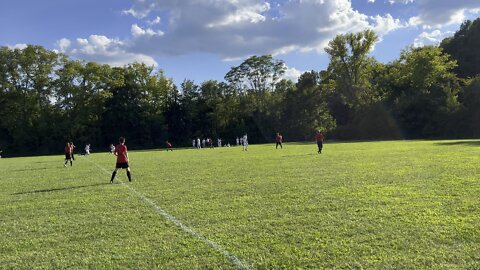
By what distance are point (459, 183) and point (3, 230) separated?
1064cm

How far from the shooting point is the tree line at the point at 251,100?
65.4m

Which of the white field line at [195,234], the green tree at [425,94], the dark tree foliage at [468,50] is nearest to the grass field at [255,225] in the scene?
the white field line at [195,234]

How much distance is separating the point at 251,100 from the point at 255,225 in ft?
234

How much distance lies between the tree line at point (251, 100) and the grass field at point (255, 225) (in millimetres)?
54957

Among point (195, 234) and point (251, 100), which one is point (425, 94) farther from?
point (195, 234)

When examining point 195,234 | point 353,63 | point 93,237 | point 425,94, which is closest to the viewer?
point 195,234

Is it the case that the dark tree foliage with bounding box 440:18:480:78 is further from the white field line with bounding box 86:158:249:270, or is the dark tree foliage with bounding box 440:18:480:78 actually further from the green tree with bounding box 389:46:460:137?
the white field line with bounding box 86:158:249:270

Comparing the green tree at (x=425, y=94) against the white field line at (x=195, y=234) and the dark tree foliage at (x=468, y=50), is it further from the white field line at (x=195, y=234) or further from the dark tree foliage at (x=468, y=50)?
the white field line at (x=195, y=234)

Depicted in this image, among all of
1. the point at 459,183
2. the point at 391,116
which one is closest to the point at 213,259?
the point at 459,183

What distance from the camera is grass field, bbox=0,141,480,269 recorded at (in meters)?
5.92

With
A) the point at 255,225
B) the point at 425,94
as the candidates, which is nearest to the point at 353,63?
the point at 425,94

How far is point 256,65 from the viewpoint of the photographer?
79.5m

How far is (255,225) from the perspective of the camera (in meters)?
7.80

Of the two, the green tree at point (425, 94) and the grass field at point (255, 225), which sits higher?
the green tree at point (425, 94)
